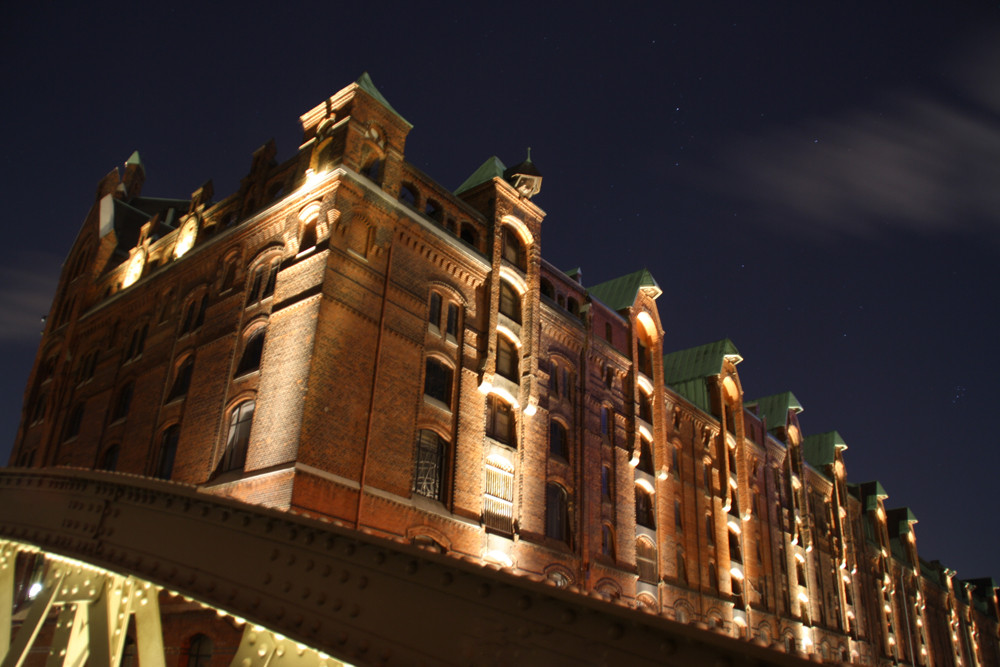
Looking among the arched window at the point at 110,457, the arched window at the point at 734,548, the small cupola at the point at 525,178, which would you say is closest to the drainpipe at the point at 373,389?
the small cupola at the point at 525,178

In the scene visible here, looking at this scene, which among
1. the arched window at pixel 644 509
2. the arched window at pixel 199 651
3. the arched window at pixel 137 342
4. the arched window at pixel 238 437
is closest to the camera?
the arched window at pixel 199 651

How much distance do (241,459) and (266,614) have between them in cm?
1479

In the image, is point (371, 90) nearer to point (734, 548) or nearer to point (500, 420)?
point (500, 420)

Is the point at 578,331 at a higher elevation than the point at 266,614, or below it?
higher

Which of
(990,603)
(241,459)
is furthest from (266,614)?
(990,603)

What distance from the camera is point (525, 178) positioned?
1056 inches

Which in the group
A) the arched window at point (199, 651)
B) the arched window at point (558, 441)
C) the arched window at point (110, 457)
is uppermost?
the arched window at point (558, 441)

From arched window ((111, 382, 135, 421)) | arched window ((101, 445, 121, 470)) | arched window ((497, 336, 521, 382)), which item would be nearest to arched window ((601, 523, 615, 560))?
arched window ((497, 336, 521, 382))

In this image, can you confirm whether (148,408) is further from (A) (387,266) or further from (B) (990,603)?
(B) (990,603)

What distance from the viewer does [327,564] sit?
4.41 m

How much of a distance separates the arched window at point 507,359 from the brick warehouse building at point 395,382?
12cm

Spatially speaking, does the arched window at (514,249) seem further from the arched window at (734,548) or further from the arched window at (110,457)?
the arched window at (734,548)

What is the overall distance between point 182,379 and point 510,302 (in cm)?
1049

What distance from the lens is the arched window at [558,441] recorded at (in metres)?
25.2
